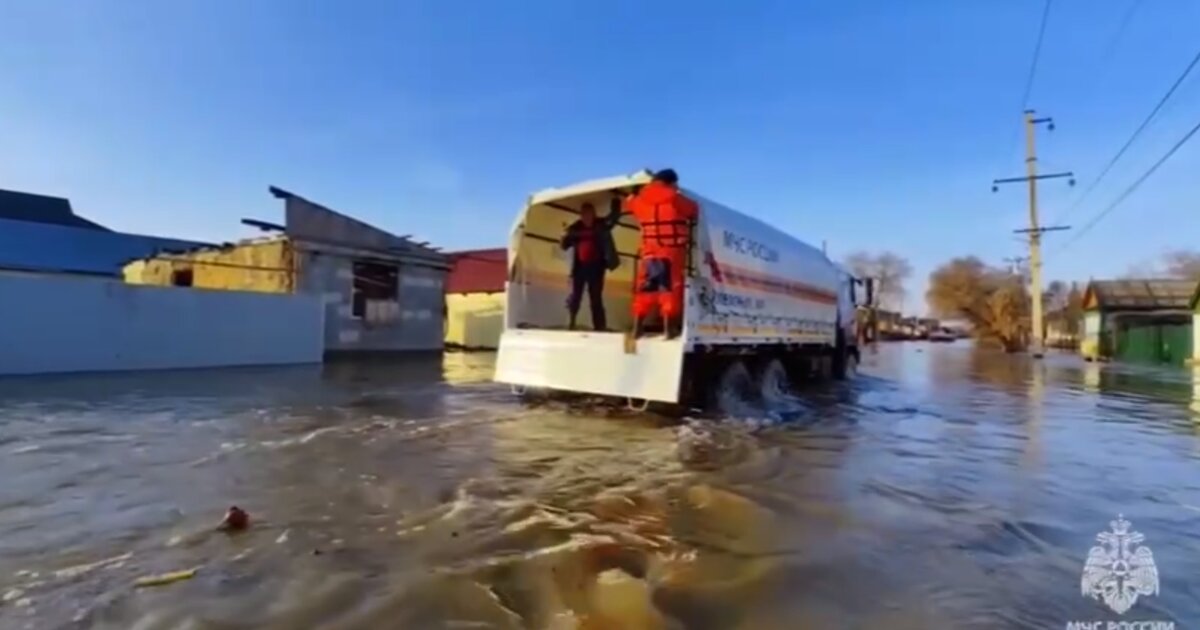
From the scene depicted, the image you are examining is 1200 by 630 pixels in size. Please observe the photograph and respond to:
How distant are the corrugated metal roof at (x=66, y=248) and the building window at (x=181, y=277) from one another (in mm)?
5707

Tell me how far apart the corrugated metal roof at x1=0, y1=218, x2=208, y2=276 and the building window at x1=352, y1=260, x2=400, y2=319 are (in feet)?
38.1

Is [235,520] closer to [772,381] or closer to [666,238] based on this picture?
[666,238]

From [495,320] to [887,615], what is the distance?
2566 cm

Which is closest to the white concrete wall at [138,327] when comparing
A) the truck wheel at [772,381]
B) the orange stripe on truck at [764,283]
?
the truck wheel at [772,381]

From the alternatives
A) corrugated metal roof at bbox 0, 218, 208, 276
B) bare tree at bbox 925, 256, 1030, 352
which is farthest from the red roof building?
bare tree at bbox 925, 256, 1030, 352

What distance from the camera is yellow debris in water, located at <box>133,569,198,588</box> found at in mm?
2922

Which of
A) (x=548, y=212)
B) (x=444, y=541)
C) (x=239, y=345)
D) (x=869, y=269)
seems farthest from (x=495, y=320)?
(x=869, y=269)

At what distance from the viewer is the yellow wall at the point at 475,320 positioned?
2784 cm

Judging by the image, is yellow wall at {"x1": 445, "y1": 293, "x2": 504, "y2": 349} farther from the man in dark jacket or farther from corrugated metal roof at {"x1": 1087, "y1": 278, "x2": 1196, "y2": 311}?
corrugated metal roof at {"x1": 1087, "y1": 278, "x2": 1196, "y2": 311}

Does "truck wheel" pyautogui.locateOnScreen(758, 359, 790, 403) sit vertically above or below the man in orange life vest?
below

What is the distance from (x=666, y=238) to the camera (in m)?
7.46

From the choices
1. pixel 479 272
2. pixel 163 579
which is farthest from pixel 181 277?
pixel 163 579

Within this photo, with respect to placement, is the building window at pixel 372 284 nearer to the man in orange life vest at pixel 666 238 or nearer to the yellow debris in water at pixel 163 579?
the man in orange life vest at pixel 666 238

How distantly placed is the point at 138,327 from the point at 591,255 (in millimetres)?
10833
